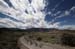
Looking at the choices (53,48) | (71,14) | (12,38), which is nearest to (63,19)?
(71,14)

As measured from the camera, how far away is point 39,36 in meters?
8.18

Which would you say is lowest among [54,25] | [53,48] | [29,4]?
[53,48]

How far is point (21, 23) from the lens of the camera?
8.24m

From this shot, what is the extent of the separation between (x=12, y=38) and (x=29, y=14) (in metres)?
0.86

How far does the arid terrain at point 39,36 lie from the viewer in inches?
318

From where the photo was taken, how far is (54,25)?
8227 mm

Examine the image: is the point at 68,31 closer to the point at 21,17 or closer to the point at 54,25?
the point at 54,25

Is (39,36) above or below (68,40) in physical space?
above

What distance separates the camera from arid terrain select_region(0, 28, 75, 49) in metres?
8.09

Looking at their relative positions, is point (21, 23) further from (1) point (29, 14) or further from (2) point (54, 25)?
(2) point (54, 25)

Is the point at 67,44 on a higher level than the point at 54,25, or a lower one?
lower

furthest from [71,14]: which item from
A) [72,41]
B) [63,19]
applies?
[72,41]

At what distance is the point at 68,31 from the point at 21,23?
4.56ft

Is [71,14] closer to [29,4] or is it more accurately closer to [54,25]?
[54,25]
